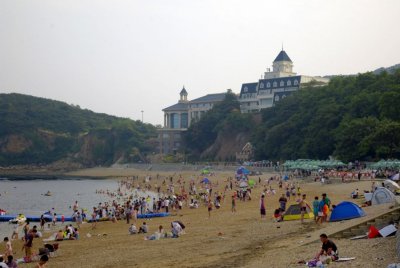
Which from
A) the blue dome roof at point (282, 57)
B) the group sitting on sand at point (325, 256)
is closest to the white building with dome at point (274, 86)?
the blue dome roof at point (282, 57)

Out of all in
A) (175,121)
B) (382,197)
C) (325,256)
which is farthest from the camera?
(175,121)

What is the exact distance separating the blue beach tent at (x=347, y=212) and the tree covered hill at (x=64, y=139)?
371ft

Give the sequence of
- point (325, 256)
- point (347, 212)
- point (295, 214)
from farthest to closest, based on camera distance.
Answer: point (295, 214) < point (347, 212) < point (325, 256)

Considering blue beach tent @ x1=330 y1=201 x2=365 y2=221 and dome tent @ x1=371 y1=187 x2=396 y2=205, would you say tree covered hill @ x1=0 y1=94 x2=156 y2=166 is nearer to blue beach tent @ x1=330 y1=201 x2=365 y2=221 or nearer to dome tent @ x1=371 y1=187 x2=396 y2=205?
dome tent @ x1=371 y1=187 x2=396 y2=205

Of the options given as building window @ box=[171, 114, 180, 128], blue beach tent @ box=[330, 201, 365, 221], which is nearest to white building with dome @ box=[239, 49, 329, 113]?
building window @ box=[171, 114, 180, 128]

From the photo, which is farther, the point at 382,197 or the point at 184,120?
the point at 184,120

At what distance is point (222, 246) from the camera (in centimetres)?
1948

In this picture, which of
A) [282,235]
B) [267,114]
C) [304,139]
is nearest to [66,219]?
[282,235]

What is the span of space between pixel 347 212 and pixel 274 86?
8605cm

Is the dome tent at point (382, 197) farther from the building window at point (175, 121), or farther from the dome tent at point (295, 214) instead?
the building window at point (175, 121)

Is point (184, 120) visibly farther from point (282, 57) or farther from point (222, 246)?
point (222, 246)

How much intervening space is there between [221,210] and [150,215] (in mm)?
4435

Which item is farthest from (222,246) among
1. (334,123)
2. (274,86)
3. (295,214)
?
(274,86)

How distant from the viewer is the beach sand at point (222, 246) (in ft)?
49.7
